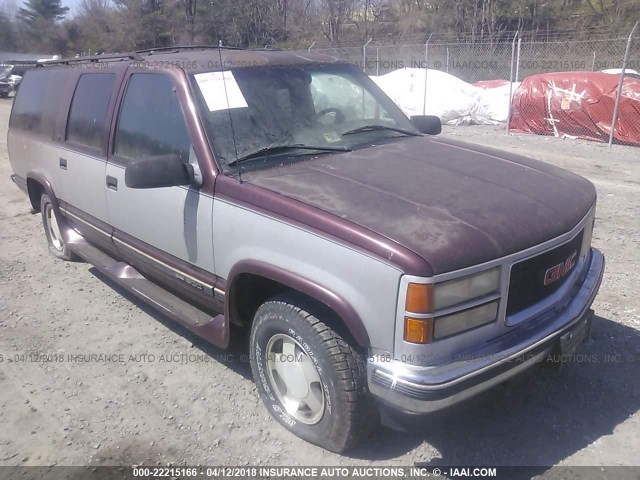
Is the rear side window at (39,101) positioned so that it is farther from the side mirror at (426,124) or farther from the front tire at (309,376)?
the front tire at (309,376)

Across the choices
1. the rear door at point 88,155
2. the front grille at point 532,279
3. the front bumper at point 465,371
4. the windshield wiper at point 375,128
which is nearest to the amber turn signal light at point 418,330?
the front bumper at point 465,371

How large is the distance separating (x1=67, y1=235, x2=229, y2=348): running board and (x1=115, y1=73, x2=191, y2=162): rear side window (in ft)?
2.94

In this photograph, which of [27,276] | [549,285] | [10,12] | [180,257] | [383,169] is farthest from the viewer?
[10,12]

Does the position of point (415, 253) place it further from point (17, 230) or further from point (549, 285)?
point (17, 230)

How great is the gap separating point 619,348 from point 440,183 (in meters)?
1.92

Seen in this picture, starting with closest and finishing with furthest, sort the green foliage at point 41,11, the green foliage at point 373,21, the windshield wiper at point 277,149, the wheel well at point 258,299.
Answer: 1. the wheel well at point 258,299
2. the windshield wiper at point 277,149
3. the green foliage at point 373,21
4. the green foliage at point 41,11

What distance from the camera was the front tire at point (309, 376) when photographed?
2709 millimetres

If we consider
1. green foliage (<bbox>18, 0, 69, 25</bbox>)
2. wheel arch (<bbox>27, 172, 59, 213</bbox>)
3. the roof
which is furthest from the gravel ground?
green foliage (<bbox>18, 0, 69, 25</bbox>)

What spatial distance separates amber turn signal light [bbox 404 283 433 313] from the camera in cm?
237

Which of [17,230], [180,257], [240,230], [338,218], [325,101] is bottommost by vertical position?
[17,230]

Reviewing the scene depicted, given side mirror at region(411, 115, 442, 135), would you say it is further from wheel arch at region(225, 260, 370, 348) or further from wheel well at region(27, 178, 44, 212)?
wheel well at region(27, 178, 44, 212)

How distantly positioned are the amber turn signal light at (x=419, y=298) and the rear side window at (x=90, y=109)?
2.91 metres

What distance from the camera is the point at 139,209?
3.88 meters

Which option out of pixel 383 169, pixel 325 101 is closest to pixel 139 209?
pixel 325 101
